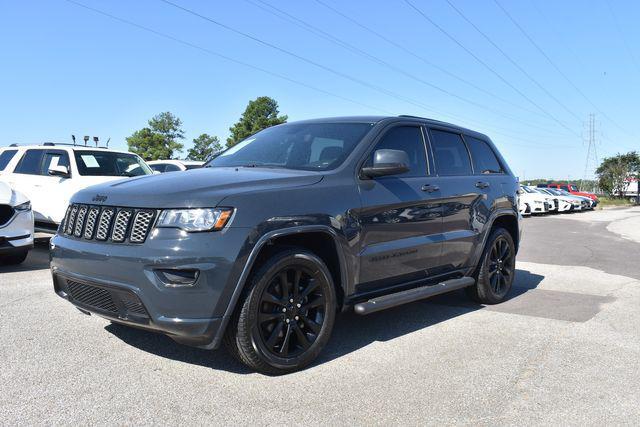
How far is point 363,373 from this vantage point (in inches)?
150

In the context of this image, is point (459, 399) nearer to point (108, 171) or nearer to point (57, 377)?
point (57, 377)

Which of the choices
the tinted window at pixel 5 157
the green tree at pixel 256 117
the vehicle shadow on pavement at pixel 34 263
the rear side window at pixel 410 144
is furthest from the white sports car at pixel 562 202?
the green tree at pixel 256 117

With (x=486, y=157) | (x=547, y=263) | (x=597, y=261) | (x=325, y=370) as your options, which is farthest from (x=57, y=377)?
(x=597, y=261)

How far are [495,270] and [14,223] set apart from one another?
233 inches

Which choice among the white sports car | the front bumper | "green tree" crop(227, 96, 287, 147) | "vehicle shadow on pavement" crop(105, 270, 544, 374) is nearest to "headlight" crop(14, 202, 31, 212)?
"vehicle shadow on pavement" crop(105, 270, 544, 374)

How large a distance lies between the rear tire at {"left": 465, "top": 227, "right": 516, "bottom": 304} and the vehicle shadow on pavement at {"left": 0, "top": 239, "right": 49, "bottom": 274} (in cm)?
573

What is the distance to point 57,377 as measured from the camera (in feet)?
11.7

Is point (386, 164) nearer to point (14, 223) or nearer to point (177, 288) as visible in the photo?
point (177, 288)

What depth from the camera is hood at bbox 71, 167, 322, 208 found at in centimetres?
346

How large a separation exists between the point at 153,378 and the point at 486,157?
14.2 ft

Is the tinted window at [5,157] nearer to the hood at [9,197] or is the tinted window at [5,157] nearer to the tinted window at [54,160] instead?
the tinted window at [54,160]

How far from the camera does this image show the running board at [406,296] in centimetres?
414

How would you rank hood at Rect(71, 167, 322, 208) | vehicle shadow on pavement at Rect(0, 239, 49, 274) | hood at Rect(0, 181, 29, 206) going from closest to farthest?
hood at Rect(71, 167, 322, 208)
hood at Rect(0, 181, 29, 206)
vehicle shadow on pavement at Rect(0, 239, 49, 274)

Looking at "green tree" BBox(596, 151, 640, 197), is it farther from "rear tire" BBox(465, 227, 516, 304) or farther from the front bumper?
the front bumper
